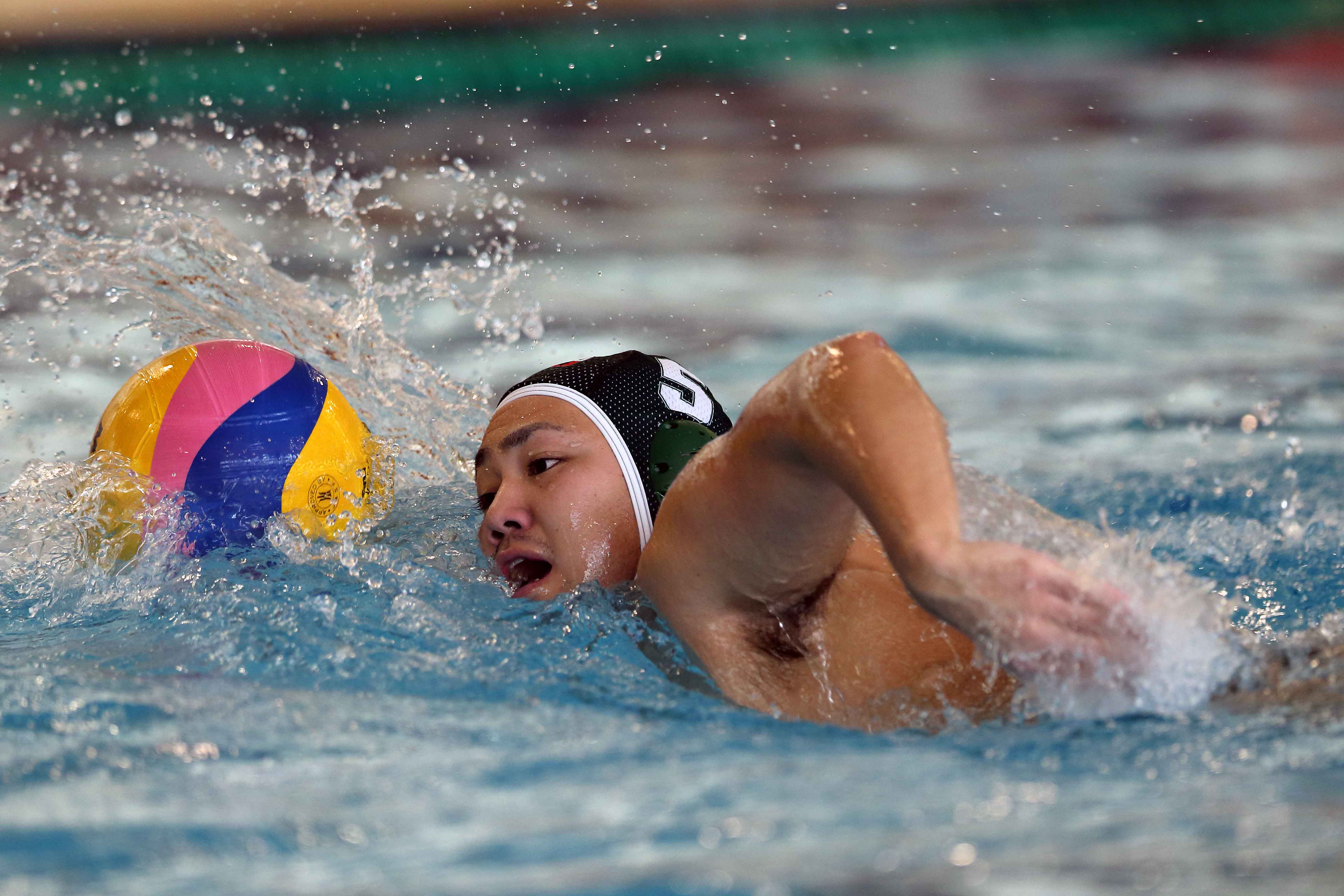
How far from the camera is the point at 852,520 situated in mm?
1774

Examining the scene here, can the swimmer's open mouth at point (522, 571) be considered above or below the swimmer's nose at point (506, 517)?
below

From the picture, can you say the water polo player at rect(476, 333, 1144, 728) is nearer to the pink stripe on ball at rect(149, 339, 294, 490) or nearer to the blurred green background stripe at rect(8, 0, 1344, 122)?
the pink stripe on ball at rect(149, 339, 294, 490)

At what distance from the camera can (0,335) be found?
15.9ft

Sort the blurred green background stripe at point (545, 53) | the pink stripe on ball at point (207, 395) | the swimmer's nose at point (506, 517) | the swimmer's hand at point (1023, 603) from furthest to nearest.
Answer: the blurred green background stripe at point (545, 53) → the pink stripe on ball at point (207, 395) → the swimmer's nose at point (506, 517) → the swimmer's hand at point (1023, 603)

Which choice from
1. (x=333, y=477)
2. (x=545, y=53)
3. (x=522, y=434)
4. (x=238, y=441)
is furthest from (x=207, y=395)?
(x=545, y=53)

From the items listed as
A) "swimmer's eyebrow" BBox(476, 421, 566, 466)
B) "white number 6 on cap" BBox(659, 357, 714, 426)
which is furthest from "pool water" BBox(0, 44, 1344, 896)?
"white number 6 on cap" BBox(659, 357, 714, 426)

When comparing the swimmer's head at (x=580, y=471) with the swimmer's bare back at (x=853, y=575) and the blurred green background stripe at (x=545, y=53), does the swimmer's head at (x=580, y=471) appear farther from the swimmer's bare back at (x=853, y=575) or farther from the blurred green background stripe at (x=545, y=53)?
the blurred green background stripe at (x=545, y=53)

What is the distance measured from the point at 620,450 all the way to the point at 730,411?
201 cm

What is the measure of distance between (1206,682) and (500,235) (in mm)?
4330

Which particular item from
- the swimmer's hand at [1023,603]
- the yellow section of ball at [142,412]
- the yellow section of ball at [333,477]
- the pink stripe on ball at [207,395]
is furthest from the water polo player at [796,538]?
the yellow section of ball at [142,412]

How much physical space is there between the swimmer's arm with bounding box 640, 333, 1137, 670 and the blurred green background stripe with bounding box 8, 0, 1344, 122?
14.8 feet

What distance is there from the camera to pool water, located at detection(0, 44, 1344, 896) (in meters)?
1.36

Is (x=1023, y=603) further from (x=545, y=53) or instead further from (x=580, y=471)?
(x=545, y=53)

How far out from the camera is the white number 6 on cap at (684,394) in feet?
7.98
